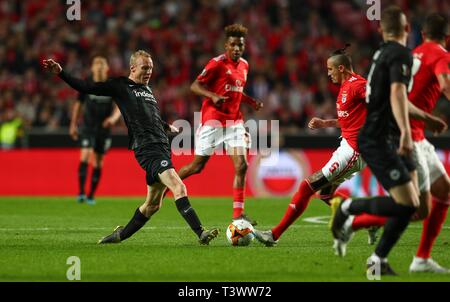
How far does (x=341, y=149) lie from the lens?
9594mm

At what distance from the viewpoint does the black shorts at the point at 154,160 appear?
899 centimetres

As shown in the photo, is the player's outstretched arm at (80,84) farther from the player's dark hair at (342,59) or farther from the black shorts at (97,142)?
the black shorts at (97,142)

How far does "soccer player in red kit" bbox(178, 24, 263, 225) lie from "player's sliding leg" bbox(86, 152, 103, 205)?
4614 mm

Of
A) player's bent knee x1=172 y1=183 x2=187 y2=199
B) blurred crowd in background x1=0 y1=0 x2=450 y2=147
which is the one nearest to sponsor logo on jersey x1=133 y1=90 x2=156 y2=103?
player's bent knee x1=172 y1=183 x2=187 y2=199

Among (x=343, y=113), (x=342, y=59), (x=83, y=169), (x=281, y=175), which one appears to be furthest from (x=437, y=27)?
(x=281, y=175)

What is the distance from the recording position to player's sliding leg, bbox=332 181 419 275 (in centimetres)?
693

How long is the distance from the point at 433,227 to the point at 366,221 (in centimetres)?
57

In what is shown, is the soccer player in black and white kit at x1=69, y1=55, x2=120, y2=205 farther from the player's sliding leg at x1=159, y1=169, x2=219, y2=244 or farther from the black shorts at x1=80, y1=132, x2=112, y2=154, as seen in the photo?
the player's sliding leg at x1=159, y1=169, x2=219, y2=244

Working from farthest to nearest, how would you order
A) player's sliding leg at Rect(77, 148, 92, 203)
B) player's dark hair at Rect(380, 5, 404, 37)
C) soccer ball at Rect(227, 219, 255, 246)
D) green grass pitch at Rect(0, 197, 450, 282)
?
1. player's sliding leg at Rect(77, 148, 92, 203)
2. soccer ball at Rect(227, 219, 255, 246)
3. green grass pitch at Rect(0, 197, 450, 282)
4. player's dark hair at Rect(380, 5, 404, 37)

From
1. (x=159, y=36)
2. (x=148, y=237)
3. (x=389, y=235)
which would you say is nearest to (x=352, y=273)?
(x=389, y=235)

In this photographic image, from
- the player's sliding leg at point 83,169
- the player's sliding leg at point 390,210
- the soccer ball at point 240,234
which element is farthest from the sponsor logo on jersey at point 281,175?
the player's sliding leg at point 390,210

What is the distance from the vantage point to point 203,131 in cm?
1159
